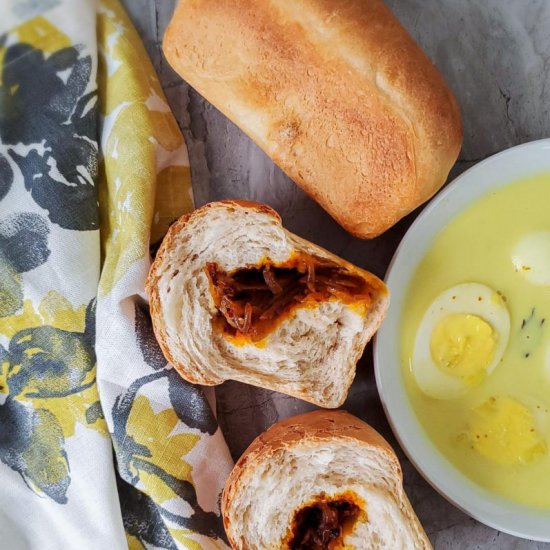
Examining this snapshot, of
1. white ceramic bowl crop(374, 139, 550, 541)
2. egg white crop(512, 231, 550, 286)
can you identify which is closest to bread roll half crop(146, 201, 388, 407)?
white ceramic bowl crop(374, 139, 550, 541)

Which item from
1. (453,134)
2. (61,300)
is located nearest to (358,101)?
(453,134)

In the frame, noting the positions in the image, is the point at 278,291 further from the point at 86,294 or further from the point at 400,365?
the point at 86,294

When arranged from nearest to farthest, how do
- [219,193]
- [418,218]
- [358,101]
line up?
1. [358,101]
2. [418,218]
3. [219,193]

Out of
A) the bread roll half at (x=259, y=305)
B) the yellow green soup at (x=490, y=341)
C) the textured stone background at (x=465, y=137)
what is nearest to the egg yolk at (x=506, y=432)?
the yellow green soup at (x=490, y=341)

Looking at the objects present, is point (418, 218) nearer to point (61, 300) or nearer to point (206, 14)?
point (206, 14)

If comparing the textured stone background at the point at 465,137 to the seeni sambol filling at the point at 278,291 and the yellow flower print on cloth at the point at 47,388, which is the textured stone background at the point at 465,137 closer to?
the seeni sambol filling at the point at 278,291

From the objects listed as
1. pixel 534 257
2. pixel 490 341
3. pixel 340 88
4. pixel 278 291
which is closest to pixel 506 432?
pixel 490 341
